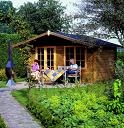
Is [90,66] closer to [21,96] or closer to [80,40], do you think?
[80,40]

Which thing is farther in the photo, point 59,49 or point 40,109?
point 59,49

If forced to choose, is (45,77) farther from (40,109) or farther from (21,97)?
(40,109)

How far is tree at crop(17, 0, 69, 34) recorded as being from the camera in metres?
49.0

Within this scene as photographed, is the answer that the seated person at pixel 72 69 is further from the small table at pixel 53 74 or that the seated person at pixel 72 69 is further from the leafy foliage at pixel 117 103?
the leafy foliage at pixel 117 103

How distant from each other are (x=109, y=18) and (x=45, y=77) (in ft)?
16.0

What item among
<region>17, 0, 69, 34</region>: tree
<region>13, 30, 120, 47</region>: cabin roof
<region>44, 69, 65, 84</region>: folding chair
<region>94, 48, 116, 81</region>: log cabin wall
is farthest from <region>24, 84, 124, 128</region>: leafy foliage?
<region>17, 0, 69, 34</region>: tree

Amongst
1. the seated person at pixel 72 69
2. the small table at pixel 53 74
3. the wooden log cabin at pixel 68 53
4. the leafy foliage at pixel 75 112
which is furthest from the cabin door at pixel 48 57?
the leafy foliage at pixel 75 112

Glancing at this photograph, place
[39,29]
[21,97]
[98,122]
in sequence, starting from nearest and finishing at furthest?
[98,122]
[21,97]
[39,29]

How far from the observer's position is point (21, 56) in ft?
95.5

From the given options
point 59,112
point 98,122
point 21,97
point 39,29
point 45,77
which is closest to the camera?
point 98,122

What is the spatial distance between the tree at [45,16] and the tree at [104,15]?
22.1 m

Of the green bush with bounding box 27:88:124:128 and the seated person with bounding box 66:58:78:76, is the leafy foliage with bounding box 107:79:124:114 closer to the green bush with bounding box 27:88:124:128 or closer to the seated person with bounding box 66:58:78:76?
the green bush with bounding box 27:88:124:128

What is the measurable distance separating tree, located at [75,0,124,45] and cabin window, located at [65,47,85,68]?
1496mm

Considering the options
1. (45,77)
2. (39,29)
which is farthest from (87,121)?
(39,29)
